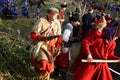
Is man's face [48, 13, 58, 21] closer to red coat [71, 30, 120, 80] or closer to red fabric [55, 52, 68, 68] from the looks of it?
red coat [71, 30, 120, 80]

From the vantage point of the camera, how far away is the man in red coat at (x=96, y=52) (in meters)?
6.12

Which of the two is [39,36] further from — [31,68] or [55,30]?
[31,68]

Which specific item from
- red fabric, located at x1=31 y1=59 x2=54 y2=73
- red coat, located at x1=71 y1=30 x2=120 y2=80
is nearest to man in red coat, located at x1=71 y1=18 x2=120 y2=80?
red coat, located at x1=71 y1=30 x2=120 y2=80

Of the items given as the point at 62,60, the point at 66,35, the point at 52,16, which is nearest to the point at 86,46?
the point at 52,16

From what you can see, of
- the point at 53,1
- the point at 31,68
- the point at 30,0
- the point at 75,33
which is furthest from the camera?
the point at 53,1

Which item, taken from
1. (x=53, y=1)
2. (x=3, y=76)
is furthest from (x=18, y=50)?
(x=53, y=1)

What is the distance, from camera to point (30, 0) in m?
25.0

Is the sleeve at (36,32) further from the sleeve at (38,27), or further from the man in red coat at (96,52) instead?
the man in red coat at (96,52)

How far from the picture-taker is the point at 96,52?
6.25 meters

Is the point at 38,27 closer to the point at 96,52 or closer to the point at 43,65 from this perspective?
the point at 43,65

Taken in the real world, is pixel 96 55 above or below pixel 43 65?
above

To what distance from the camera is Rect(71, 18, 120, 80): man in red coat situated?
6117 millimetres

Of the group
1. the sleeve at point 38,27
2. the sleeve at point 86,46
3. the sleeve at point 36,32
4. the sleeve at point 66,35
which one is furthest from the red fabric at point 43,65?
the sleeve at point 66,35

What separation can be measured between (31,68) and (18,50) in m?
1.28
